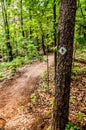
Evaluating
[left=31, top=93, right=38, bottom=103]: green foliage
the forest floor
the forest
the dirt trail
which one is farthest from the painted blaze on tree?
[left=31, top=93, right=38, bottom=103]: green foliage

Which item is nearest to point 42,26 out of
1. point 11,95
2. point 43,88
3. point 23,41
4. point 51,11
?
point 51,11

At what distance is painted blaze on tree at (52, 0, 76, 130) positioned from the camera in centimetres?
441

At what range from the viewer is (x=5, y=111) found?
25.2 feet

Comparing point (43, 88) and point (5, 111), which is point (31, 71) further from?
point (5, 111)

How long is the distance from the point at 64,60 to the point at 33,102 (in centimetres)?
395

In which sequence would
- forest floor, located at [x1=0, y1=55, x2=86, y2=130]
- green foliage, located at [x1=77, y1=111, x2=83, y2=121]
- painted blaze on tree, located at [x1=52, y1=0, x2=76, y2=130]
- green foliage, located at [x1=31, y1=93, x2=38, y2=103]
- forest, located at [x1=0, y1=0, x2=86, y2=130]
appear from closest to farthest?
painted blaze on tree, located at [x1=52, y1=0, x2=76, y2=130], forest, located at [x1=0, y1=0, x2=86, y2=130], green foliage, located at [x1=77, y1=111, x2=83, y2=121], forest floor, located at [x1=0, y1=55, x2=86, y2=130], green foliage, located at [x1=31, y1=93, x2=38, y2=103]

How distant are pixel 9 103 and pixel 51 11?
4.72 meters

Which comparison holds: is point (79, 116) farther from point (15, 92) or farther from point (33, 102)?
point (15, 92)

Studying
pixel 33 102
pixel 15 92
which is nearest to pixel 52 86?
pixel 33 102

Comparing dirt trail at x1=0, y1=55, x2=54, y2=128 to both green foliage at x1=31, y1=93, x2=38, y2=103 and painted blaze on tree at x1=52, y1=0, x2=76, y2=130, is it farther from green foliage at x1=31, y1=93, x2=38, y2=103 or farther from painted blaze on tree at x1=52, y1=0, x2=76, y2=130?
painted blaze on tree at x1=52, y1=0, x2=76, y2=130

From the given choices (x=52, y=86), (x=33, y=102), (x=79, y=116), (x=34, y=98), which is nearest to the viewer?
(x=79, y=116)

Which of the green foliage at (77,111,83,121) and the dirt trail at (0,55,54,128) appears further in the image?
the dirt trail at (0,55,54,128)

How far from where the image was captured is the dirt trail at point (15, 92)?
305 inches

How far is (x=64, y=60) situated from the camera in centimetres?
471
